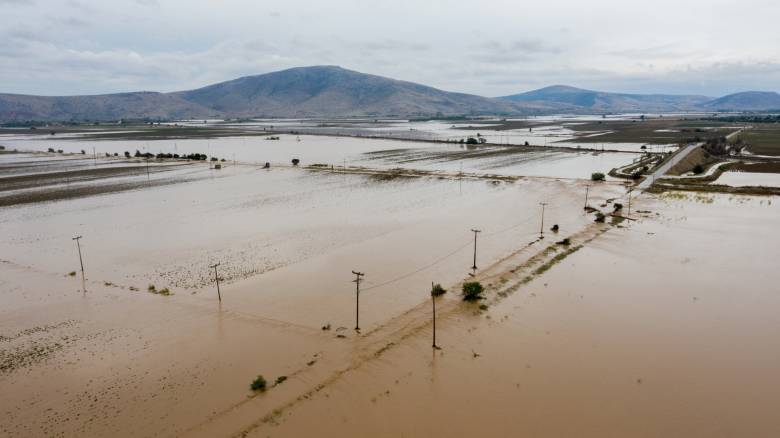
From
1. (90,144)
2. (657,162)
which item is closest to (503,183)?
(657,162)

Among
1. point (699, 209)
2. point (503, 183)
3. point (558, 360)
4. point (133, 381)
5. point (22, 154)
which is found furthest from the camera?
point (22, 154)

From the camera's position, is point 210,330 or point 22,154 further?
point 22,154

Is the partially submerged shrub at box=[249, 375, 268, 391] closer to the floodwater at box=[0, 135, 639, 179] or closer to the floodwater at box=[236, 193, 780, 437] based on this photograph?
the floodwater at box=[236, 193, 780, 437]

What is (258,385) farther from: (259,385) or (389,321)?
(389,321)

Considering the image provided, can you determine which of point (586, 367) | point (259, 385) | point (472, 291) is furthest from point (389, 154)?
point (259, 385)

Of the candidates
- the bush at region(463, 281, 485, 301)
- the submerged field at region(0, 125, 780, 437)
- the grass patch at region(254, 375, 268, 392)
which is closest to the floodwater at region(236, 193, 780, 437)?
the submerged field at region(0, 125, 780, 437)

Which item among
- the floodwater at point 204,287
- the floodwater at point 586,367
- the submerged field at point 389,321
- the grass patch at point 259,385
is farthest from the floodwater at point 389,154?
the grass patch at point 259,385

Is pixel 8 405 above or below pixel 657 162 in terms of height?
below

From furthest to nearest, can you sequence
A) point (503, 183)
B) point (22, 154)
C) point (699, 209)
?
point (22, 154), point (503, 183), point (699, 209)

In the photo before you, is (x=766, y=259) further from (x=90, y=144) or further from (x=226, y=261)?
(x=90, y=144)
